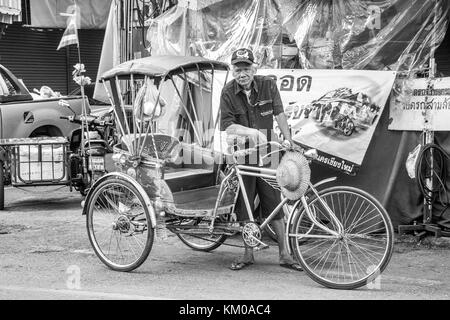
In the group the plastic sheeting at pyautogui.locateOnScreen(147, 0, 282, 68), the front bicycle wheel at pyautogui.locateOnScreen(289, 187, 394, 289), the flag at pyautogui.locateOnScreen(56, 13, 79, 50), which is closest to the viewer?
the front bicycle wheel at pyautogui.locateOnScreen(289, 187, 394, 289)

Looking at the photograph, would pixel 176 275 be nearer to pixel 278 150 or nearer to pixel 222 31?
pixel 278 150

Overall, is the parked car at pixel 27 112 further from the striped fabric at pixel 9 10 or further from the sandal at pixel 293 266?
the sandal at pixel 293 266

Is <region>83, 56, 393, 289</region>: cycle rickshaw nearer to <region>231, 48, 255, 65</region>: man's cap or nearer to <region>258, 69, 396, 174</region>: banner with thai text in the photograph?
<region>231, 48, 255, 65</region>: man's cap

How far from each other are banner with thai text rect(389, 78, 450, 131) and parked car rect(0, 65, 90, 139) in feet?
17.7

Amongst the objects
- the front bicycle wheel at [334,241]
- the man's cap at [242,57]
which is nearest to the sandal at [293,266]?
the front bicycle wheel at [334,241]

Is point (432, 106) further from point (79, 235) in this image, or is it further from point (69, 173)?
point (69, 173)

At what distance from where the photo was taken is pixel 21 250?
7066 millimetres

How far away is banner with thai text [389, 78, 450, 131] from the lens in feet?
22.8

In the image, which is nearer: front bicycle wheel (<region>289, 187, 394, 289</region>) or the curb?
front bicycle wheel (<region>289, 187, 394, 289</region>)

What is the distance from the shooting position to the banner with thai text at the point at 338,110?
7082 mm

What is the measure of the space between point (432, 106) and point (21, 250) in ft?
14.5

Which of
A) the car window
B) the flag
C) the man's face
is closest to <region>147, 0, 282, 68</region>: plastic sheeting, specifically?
the flag

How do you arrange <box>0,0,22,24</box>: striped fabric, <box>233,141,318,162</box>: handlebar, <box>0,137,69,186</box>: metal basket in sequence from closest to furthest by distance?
1. <box>233,141,318,162</box>: handlebar
2. <box>0,137,69,186</box>: metal basket
3. <box>0,0,22,24</box>: striped fabric
